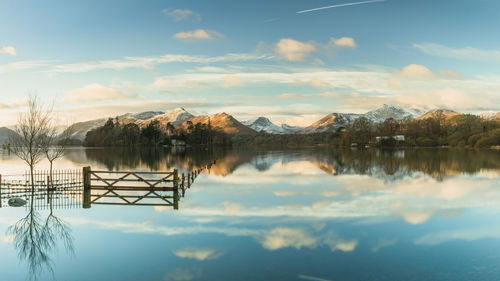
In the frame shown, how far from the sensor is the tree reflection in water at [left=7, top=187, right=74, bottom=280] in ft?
42.5

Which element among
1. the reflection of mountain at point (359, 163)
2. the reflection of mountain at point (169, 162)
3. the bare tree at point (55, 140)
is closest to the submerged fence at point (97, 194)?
the bare tree at point (55, 140)

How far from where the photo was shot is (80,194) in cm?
2575

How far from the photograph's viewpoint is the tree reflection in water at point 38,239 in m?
13.0

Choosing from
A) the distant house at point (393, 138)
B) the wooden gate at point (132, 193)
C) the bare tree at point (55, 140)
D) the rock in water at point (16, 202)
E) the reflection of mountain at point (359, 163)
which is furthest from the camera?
the distant house at point (393, 138)

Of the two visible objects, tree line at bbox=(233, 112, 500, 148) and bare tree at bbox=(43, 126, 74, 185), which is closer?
bare tree at bbox=(43, 126, 74, 185)

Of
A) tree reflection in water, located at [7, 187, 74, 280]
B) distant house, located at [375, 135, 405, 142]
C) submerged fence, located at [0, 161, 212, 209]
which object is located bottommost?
tree reflection in water, located at [7, 187, 74, 280]

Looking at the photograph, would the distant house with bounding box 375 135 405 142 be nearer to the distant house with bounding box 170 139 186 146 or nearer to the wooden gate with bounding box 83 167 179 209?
the distant house with bounding box 170 139 186 146

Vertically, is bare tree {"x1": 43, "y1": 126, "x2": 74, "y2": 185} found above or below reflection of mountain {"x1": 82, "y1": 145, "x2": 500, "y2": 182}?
above

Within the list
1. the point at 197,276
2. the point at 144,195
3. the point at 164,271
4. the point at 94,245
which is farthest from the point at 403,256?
the point at 144,195

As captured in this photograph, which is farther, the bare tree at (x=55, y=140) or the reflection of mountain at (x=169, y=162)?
the reflection of mountain at (x=169, y=162)

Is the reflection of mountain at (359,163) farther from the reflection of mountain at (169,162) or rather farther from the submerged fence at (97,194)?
the submerged fence at (97,194)

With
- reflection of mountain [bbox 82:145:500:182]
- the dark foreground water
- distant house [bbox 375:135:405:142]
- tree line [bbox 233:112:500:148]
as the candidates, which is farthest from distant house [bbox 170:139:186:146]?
the dark foreground water

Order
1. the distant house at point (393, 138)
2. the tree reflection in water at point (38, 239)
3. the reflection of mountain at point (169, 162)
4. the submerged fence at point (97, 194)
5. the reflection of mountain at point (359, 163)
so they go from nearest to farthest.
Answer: the tree reflection in water at point (38, 239) → the submerged fence at point (97, 194) → the reflection of mountain at point (359, 163) → the reflection of mountain at point (169, 162) → the distant house at point (393, 138)

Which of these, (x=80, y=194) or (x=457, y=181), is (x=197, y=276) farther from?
(x=457, y=181)
